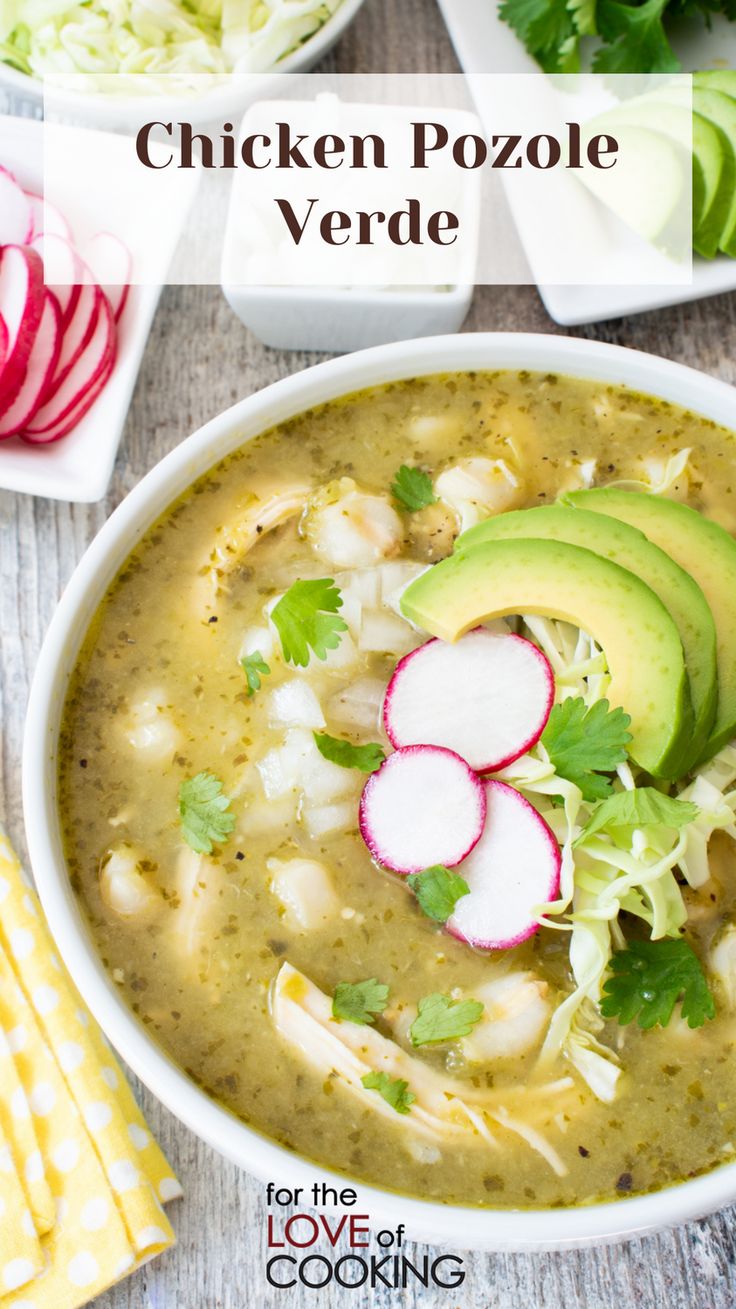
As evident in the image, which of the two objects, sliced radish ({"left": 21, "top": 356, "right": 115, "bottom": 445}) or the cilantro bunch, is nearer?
sliced radish ({"left": 21, "top": 356, "right": 115, "bottom": 445})

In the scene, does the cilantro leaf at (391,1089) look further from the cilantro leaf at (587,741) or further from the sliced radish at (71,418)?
the sliced radish at (71,418)

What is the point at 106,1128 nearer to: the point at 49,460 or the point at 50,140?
the point at 49,460

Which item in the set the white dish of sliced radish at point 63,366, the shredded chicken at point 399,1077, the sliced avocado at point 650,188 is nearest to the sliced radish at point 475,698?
the shredded chicken at point 399,1077

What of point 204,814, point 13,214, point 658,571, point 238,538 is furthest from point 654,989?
point 13,214

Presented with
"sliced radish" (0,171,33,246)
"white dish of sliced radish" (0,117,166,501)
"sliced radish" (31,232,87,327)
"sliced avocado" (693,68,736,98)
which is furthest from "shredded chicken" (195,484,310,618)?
"sliced avocado" (693,68,736,98)

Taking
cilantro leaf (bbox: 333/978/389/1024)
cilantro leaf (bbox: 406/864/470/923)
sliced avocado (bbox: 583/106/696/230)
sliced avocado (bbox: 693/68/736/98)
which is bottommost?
cilantro leaf (bbox: 333/978/389/1024)

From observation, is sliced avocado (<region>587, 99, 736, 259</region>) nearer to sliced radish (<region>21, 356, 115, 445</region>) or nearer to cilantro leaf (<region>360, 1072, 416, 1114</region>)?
sliced radish (<region>21, 356, 115, 445</region>)

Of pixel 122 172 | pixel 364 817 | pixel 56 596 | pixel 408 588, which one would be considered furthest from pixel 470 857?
pixel 122 172

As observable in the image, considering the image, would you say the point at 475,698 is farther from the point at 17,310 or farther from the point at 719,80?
the point at 719,80
